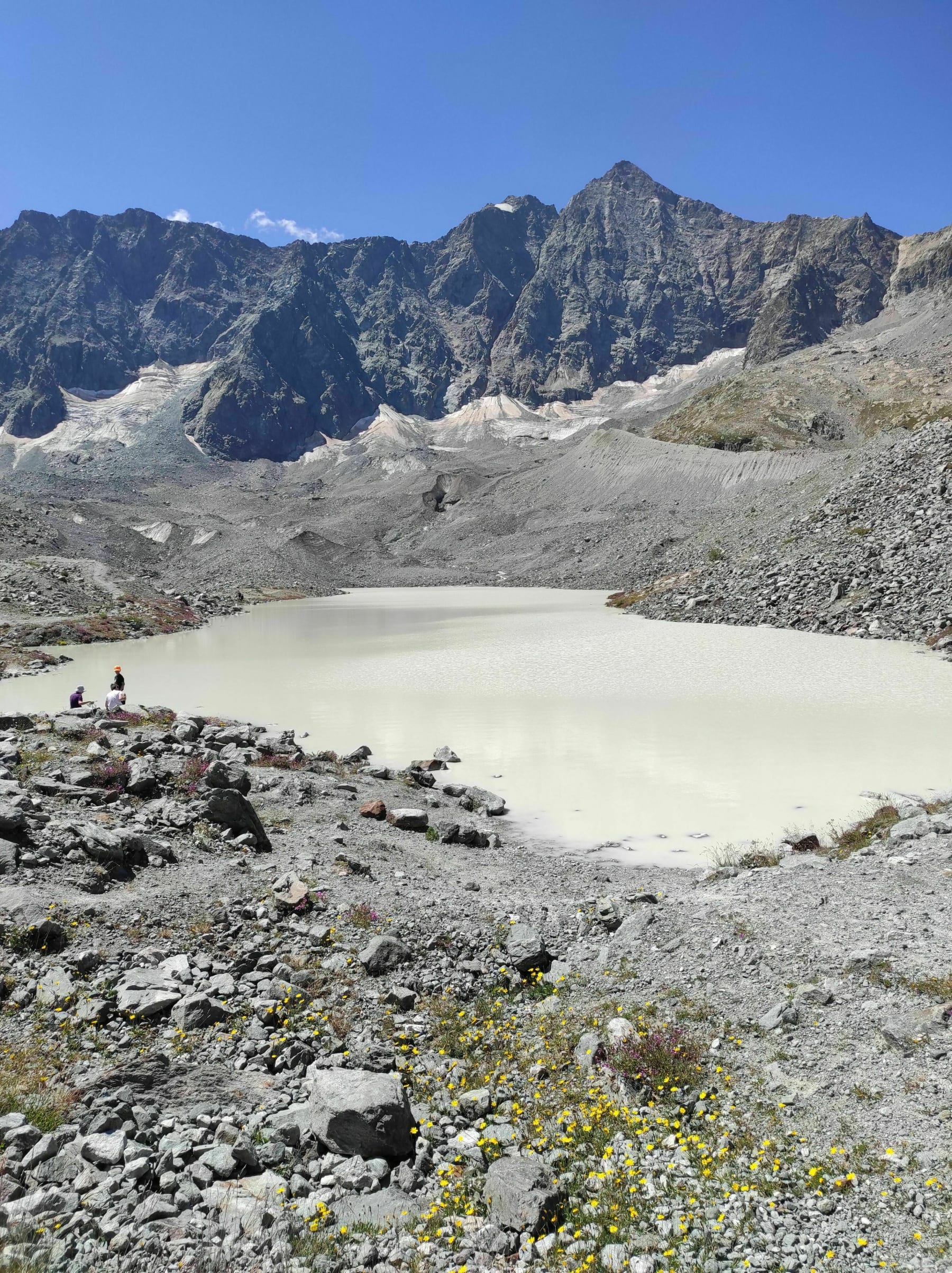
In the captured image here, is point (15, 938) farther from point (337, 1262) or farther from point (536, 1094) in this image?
point (536, 1094)

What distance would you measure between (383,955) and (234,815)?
4.98 metres

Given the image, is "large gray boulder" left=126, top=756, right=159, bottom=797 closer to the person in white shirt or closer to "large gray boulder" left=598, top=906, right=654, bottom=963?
the person in white shirt

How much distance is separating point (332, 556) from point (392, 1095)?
118 m

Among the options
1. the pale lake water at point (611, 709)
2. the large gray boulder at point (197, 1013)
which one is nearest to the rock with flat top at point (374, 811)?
the pale lake water at point (611, 709)

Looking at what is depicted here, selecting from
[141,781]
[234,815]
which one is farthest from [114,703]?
[234,815]

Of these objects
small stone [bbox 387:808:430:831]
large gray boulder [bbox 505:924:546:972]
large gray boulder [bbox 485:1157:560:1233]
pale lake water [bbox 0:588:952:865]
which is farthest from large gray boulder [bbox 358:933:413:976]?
pale lake water [bbox 0:588:952:865]

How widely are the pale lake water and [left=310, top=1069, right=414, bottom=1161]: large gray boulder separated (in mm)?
8329

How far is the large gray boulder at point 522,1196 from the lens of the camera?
17.0 feet

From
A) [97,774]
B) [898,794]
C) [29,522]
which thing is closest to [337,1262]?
[97,774]

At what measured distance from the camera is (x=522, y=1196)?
209 inches

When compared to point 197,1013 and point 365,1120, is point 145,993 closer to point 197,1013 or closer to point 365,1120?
point 197,1013

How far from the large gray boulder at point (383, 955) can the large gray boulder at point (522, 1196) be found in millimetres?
3188

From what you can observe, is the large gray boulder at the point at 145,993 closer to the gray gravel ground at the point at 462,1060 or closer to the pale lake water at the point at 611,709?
the gray gravel ground at the point at 462,1060

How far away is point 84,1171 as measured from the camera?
5.43 m
